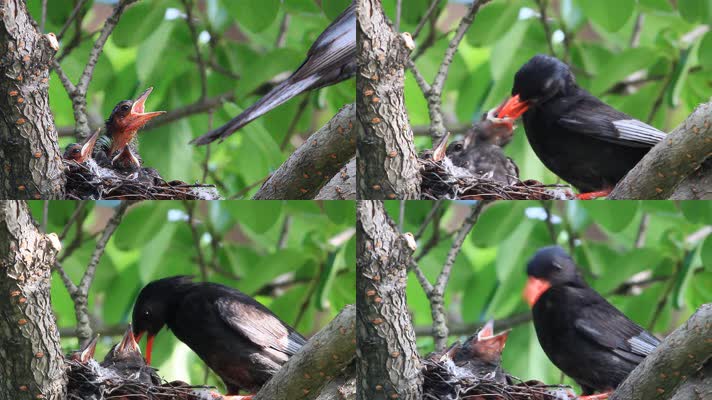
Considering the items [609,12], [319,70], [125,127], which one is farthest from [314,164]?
[609,12]

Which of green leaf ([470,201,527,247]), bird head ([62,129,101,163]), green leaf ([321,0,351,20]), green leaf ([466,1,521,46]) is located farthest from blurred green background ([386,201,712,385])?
bird head ([62,129,101,163])

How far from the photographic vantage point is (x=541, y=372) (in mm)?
3014

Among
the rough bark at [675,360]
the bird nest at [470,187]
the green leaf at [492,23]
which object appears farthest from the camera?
the green leaf at [492,23]

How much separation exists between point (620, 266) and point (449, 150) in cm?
113

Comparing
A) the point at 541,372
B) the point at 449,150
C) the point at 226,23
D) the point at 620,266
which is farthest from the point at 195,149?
the point at 620,266

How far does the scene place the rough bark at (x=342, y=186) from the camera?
3.03m

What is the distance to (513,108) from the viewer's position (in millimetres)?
2842

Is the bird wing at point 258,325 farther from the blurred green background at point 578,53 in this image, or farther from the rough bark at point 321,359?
the blurred green background at point 578,53

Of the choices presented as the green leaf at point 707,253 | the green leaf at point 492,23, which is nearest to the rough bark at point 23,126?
the green leaf at point 492,23

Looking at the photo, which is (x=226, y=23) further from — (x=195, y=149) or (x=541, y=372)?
(x=541, y=372)

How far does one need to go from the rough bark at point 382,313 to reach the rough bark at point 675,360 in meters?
0.60

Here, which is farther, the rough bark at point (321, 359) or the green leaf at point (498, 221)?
the green leaf at point (498, 221)

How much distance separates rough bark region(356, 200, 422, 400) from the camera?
268 centimetres

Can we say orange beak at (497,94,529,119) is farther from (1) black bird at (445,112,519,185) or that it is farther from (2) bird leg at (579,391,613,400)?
(2) bird leg at (579,391,613,400)
